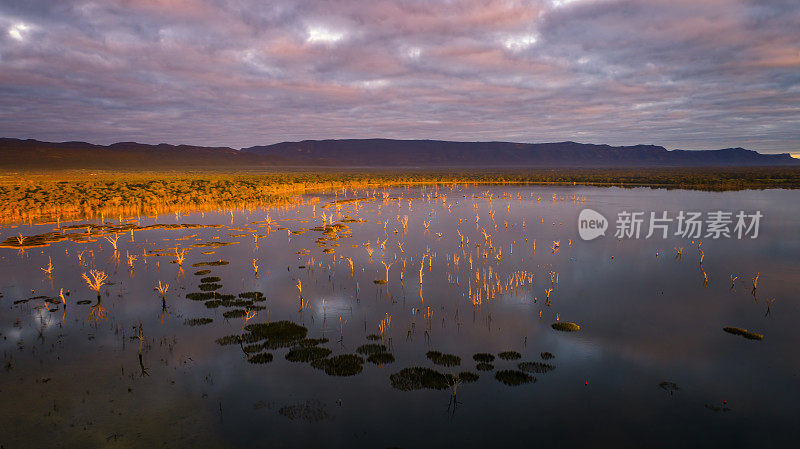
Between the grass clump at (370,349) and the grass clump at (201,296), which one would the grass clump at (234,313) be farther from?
the grass clump at (370,349)

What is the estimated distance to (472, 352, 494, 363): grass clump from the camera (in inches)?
430

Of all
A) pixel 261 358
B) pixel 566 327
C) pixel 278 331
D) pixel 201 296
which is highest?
pixel 566 327

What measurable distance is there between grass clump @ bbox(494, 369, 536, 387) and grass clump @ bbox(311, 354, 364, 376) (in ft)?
10.8

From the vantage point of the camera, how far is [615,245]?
2453 cm

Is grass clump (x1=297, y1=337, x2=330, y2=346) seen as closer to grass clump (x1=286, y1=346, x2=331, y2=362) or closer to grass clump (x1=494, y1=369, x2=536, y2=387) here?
grass clump (x1=286, y1=346, x2=331, y2=362)

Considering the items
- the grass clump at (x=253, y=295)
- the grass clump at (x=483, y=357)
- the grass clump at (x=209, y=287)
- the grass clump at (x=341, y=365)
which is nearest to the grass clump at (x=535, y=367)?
the grass clump at (x=483, y=357)

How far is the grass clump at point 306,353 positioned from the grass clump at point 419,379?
2147mm

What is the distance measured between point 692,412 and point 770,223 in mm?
30146

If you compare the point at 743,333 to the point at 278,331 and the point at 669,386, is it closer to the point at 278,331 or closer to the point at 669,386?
the point at 669,386

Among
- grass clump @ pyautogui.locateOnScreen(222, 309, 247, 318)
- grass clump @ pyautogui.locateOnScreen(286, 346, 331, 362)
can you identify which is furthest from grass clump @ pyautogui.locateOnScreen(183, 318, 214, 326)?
grass clump @ pyautogui.locateOnScreen(286, 346, 331, 362)

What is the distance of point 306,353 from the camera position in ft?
37.1

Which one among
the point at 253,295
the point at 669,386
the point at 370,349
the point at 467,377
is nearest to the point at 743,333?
the point at 669,386

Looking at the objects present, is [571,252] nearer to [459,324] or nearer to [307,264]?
[459,324]

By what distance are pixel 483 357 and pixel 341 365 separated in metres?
3.58
